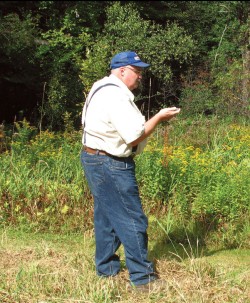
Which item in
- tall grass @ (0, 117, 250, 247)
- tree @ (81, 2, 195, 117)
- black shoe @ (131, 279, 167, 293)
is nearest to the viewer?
black shoe @ (131, 279, 167, 293)

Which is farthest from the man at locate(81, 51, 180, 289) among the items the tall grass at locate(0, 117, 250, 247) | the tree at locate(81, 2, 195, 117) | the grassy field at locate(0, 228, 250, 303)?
the tree at locate(81, 2, 195, 117)

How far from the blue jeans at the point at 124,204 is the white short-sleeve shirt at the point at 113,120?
106 millimetres

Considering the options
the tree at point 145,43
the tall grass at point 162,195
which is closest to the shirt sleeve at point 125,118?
the tall grass at point 162,195

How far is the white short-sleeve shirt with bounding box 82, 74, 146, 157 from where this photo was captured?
14.5 feet

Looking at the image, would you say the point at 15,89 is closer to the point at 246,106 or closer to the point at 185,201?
the point at 246,106

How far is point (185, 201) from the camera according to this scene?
22.0ft

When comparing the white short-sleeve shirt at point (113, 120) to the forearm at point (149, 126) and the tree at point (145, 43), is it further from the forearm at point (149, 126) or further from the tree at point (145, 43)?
the tree at point (145, 43)

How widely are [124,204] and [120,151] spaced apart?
0.40 metres

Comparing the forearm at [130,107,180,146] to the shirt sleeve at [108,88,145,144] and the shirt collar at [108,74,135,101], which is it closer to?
the shirt sleeve at [108,88,145,144]

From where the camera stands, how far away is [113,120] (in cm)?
447

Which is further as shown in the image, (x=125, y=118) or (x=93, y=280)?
(x=93, y=280)

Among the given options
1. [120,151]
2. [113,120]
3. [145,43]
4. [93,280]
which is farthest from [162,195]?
[145,43]

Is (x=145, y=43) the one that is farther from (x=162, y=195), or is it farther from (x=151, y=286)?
(x=151, y=286)

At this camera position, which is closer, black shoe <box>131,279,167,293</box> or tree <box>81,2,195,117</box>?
black shoe <box>131,279,167,293</box>
